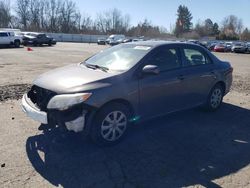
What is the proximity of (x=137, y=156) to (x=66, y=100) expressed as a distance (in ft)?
4.40

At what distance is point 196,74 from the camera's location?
241 inches

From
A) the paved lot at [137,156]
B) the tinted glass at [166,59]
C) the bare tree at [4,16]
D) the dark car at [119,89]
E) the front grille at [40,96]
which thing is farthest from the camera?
the bare tree at [4,16]

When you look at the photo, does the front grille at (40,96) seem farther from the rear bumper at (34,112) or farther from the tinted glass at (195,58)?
the tinted glass at (195,58)

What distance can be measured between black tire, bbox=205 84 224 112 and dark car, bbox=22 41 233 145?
28cm

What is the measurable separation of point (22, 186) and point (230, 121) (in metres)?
4.51

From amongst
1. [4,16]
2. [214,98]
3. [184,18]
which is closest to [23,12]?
[4,16]

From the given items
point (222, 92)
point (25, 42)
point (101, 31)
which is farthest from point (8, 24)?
point (222, 92)

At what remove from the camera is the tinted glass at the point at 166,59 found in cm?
538

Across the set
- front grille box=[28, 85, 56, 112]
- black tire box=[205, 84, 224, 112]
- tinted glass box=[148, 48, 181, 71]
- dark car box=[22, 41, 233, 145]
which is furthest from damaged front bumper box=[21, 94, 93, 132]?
black tire box=[205, 84, 224, 112]

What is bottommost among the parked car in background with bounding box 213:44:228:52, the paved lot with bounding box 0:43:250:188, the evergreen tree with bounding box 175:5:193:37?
the paved lot with bounding box 0:43:250:188

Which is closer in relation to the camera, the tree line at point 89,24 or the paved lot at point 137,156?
the paved lot at point 137,156

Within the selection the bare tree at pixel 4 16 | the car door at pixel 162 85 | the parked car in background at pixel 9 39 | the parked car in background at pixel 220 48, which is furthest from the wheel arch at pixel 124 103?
the bare tree at pixel 4 16

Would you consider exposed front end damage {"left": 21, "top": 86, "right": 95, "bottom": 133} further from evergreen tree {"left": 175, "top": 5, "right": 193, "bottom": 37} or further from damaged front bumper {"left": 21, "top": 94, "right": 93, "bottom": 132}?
evergreen tree {"left": 175, "top": 5, "right": 193, "bottom": 37}

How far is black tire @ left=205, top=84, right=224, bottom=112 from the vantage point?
6754mm
